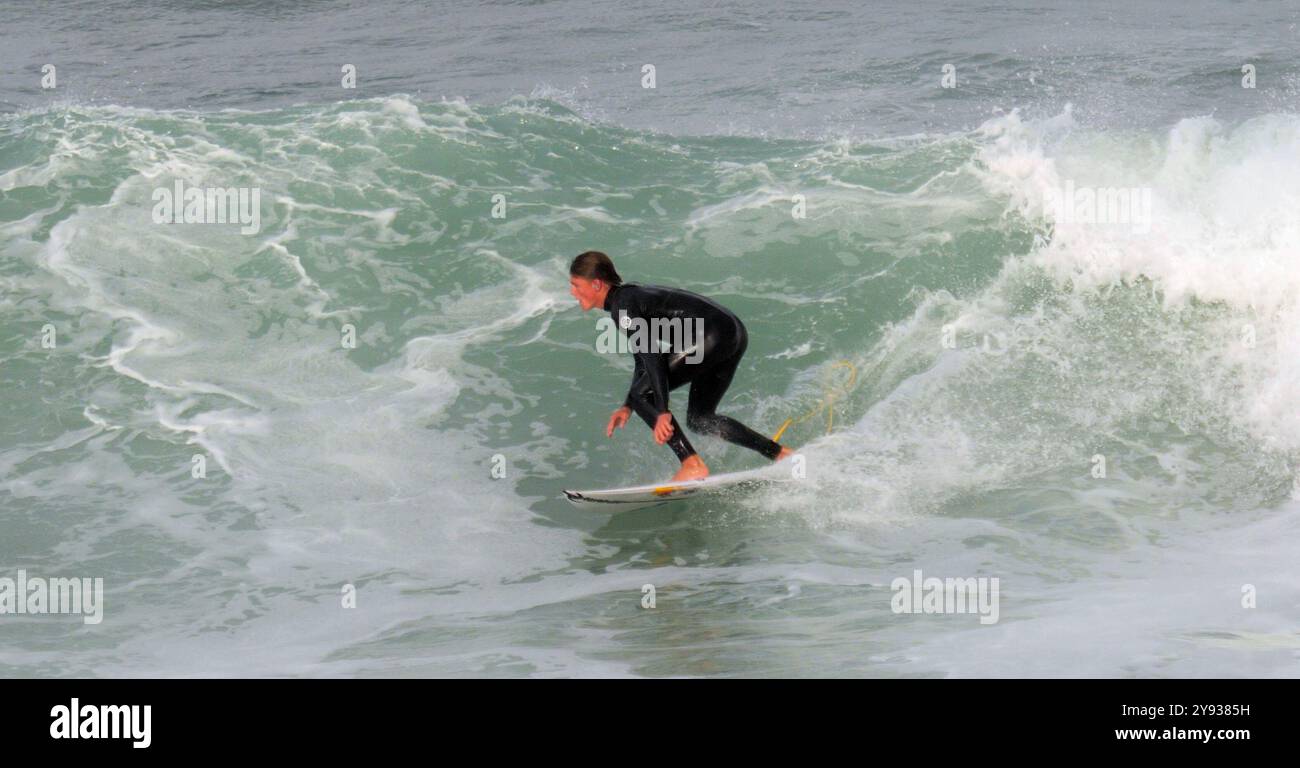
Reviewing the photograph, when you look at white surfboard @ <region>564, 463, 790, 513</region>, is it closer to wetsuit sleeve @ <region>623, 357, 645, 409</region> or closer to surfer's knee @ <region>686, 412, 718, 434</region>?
surfer's knee @ <region>686, 412, 718, 434</region>

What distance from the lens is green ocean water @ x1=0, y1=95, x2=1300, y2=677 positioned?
632 centimetres

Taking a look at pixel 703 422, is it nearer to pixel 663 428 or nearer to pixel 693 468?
pixel 693 468

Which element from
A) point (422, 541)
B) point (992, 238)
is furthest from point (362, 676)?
point (992, 238)

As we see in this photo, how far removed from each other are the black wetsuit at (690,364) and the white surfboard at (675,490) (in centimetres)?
15

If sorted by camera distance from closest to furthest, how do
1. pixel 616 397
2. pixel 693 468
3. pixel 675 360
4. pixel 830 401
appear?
pixel 693 468
pixel 675 360
pixel 830 401
pixel 616 397

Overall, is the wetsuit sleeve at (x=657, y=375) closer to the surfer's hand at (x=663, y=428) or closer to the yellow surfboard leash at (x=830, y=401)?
the surfer's hand at (x=663, y=428)

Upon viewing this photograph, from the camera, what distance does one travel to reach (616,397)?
9594mm

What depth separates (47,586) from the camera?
23.1 ft

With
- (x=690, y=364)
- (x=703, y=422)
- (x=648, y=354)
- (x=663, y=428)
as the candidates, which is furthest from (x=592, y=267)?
(x=703, y=422)

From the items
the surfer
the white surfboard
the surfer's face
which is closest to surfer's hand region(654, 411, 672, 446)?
the surfer

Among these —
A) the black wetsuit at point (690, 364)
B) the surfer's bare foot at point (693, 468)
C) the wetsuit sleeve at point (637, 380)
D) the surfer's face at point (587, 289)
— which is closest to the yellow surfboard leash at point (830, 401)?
the black wetsuit at point (690, 364)

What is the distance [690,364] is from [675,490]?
72cm

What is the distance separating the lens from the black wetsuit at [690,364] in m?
7.54

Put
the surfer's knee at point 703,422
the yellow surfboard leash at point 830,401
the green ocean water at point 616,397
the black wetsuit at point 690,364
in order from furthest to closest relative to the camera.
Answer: the yellow surfboard leash at point 830,401, the surfer's knee at point 703,422, the black wetsuit at point 690,364, the green ocean water at point 616,397
